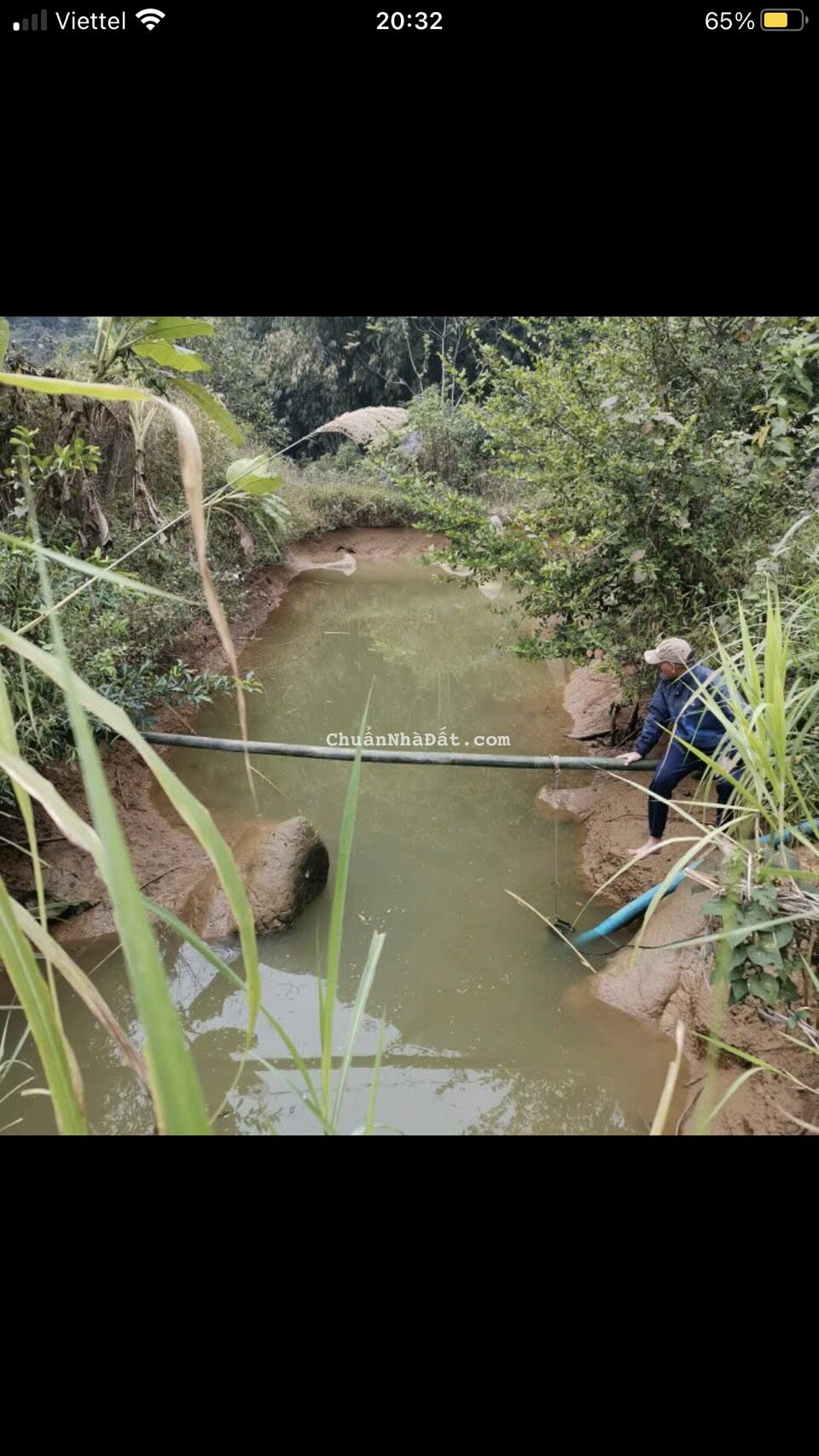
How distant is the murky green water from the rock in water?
9cm

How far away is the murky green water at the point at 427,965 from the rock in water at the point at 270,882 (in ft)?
0.30

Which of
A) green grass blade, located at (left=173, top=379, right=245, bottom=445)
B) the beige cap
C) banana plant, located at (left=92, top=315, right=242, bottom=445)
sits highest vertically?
banana plant, located at (left=92, top=315, right=242, bottom=445)

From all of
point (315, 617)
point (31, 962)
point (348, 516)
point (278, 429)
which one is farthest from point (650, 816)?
point (278, 429)

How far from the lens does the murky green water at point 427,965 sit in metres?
2.60

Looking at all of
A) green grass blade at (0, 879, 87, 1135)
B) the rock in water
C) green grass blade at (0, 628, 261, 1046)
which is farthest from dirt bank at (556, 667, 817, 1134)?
the rock in water

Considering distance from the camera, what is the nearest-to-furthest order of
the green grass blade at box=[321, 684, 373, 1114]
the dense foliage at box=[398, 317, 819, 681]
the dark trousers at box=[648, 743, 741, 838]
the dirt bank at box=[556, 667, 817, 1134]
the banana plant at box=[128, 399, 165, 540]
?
the green grass blade at box=[321, 684, 373, 1114], the dirt bank at box=[556, 667, 817, 1134], the dark trousers at box=[648, 743, 741, 838], the dense foliage at box=[398, 317, 819, 681], the banana plant at box=[128, 399, 165, 540]

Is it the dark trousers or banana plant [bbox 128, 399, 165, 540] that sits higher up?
banana plant [bbox 128, 399, 165, 540]

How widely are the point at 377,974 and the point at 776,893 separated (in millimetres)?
1980

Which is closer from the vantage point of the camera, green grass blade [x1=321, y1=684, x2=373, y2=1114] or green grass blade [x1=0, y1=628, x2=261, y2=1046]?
green grass blade [x1=0, y1=628, x2=261, y2=1046]

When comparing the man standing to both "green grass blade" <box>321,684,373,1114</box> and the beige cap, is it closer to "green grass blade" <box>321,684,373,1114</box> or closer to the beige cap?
the beige cap

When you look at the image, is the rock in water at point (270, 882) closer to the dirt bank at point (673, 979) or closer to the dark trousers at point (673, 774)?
the dirt bank at point (673, 979)

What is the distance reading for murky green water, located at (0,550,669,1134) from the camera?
2.60 metres

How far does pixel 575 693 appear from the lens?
5.99 m

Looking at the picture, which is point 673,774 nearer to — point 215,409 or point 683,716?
point 683,716
